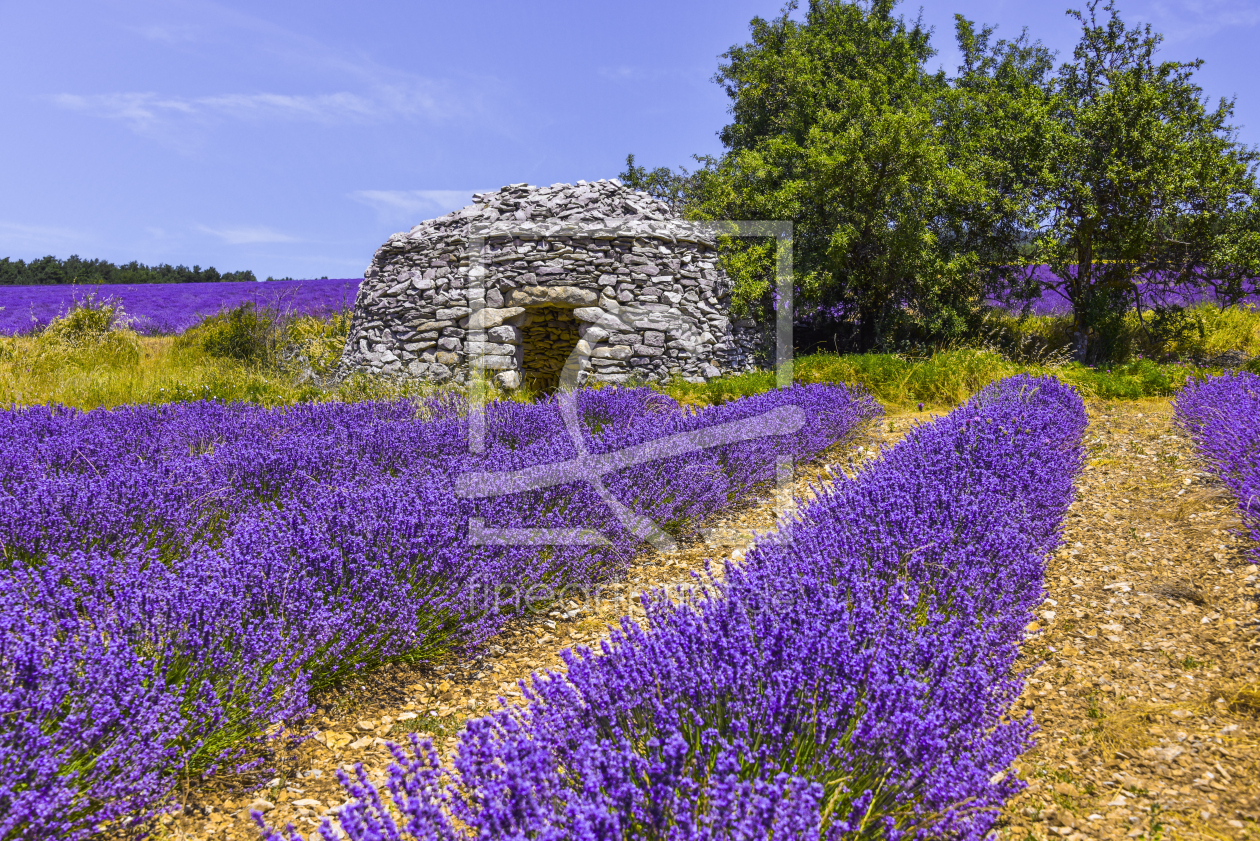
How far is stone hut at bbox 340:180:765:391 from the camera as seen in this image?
7871 millimetres

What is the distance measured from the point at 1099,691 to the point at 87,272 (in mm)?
31485

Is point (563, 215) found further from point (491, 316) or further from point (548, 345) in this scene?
point (548, 345)

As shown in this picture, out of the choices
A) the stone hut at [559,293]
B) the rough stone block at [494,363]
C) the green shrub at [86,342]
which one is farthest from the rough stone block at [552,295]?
the green shrub at [86,342]

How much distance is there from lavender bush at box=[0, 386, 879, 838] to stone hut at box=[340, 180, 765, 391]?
3.82 m

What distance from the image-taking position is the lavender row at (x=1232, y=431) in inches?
119

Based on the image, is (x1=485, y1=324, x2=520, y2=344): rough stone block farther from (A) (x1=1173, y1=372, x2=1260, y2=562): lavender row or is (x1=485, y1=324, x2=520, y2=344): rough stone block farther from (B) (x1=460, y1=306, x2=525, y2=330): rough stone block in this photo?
(A) (x1=1173, y1=372, x2=1260, y2=562): lavender row

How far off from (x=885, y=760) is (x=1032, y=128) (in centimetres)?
938

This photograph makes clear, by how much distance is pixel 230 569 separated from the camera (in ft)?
6.64

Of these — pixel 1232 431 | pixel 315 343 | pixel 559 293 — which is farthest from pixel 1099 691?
pixel 315 343

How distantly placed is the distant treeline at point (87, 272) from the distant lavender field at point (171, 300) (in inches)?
283

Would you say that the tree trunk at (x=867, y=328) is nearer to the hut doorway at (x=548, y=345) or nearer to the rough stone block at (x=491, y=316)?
the hut doorway at (x=548, y=345)

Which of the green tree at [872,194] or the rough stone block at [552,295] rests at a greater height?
the green tree at [872,194]

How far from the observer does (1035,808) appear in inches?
63.3

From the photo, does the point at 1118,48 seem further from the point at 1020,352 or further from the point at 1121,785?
the point at 1121,785
